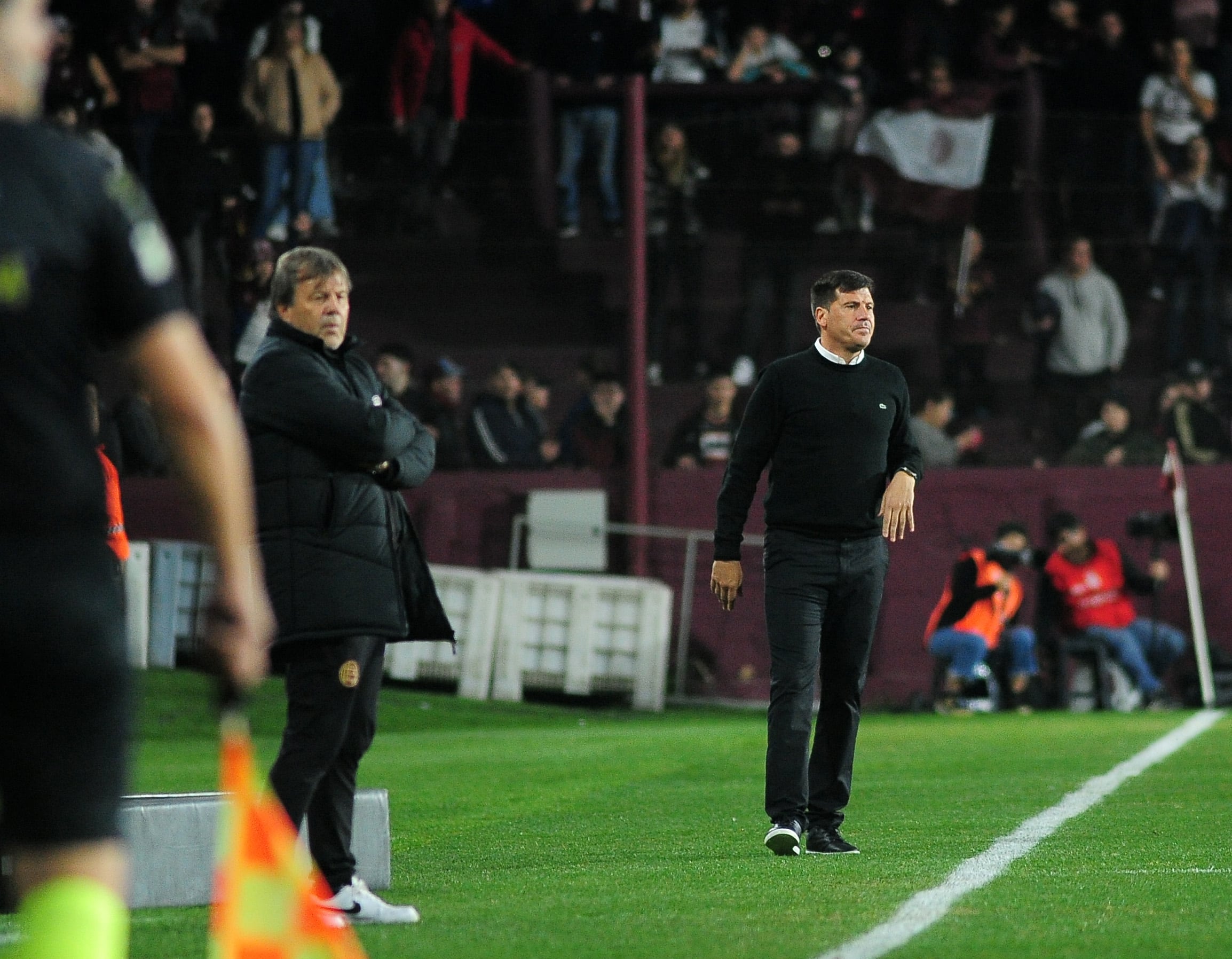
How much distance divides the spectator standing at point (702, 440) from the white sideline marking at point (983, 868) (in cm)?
772

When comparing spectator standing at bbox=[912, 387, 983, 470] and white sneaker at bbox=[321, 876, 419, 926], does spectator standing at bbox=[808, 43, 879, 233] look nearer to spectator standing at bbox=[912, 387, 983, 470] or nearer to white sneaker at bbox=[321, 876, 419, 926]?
spectator standing at bbox=[912, 387, 983, 470]

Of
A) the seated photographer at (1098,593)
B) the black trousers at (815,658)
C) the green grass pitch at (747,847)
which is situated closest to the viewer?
the green grass pitch at (747,847)

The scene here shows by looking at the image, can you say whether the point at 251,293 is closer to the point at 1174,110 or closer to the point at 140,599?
the point at 140,599

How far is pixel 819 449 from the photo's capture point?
773 cm

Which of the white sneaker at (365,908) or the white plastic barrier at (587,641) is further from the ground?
the white sneaker at (365,908)

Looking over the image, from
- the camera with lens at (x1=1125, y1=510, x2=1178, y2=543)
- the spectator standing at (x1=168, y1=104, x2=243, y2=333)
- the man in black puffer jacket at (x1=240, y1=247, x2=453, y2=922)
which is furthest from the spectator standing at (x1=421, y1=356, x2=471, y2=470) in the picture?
the man in black puffer jacket at (x1=240, y1=247, x2=453, y2=922)

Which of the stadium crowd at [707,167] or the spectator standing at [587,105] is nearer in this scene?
the stadium crowd at [707,167]

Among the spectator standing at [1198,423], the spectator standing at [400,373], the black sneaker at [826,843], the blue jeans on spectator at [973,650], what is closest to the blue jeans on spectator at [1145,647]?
the blue jeans on spectator at [973,650]

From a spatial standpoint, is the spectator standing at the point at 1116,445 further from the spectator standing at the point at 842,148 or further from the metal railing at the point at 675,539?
the metal railing at the point at 675,539

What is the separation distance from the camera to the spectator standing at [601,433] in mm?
19297

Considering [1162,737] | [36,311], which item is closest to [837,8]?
[1162,737]

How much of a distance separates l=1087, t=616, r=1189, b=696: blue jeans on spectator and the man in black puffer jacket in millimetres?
12874

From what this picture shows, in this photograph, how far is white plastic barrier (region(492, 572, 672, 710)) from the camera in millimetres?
18250

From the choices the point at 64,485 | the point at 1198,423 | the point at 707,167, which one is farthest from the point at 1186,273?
the point at 64,485
